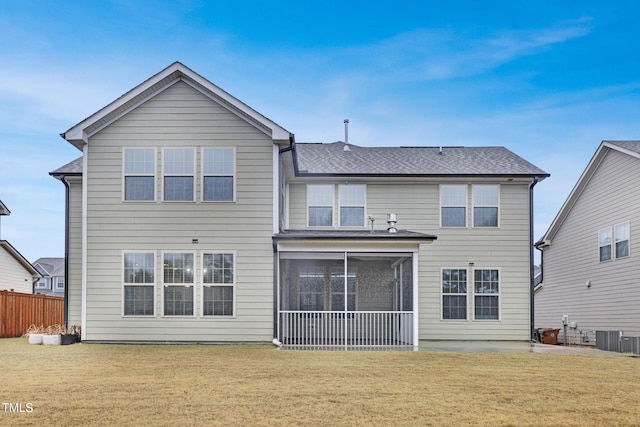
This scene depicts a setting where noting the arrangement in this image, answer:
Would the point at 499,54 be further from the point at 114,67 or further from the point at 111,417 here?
the point at 111,417

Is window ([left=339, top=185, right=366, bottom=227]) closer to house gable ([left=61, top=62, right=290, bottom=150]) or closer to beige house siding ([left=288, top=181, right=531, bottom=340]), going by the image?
beige house siding ([left=288, top=181, right=531, bottom=340])

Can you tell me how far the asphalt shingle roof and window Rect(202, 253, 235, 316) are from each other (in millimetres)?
4536

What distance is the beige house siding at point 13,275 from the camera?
102ft

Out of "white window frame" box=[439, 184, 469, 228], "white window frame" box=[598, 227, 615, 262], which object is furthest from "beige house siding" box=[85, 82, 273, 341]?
"white window frame" box=[598, 227, 615, 262]

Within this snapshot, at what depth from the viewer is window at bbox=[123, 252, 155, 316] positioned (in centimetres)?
1686

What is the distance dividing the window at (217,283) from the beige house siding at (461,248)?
4046mm

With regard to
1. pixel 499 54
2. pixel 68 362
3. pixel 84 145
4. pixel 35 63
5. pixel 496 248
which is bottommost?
pixel 68 362

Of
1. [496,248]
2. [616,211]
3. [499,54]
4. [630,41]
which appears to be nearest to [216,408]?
[496,248]

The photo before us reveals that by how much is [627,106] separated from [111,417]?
2576cm

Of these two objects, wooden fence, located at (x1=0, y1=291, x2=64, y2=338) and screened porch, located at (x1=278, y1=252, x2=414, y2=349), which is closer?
screened porch, located at (x1=278, y1=252, x2=414, y2=349)

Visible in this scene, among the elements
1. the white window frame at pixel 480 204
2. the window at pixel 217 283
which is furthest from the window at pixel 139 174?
the white window frame at pixel 480 204

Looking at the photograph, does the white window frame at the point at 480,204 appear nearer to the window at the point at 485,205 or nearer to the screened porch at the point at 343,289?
the window at the point at 485,205

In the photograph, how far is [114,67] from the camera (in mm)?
20109

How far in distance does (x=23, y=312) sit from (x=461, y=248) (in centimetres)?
1696
